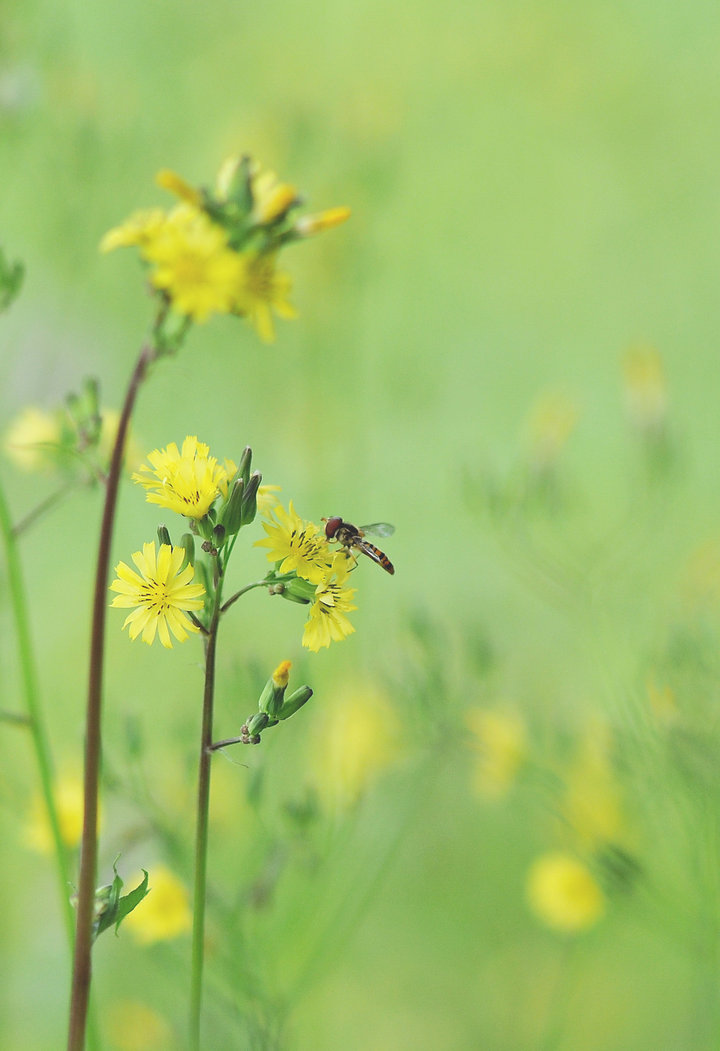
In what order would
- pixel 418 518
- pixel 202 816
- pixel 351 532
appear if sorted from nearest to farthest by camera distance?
pixel 202 816, pixel 351 532, pixel 418 518

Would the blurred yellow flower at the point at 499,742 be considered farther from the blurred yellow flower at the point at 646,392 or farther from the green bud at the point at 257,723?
the green bud at the point at 257,723

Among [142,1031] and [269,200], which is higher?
→ [269,200]

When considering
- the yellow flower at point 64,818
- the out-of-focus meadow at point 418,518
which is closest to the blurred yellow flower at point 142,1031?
the out-of-focus meadow at point 418,518

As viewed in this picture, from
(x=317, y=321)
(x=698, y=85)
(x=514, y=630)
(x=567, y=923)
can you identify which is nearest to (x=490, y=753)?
(x=567, y=923)

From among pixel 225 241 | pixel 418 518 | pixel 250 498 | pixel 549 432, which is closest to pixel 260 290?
pixel 225 241

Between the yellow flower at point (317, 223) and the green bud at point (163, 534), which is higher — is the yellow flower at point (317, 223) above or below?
above

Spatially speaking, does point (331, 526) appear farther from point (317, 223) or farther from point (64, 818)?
point (64, 818)

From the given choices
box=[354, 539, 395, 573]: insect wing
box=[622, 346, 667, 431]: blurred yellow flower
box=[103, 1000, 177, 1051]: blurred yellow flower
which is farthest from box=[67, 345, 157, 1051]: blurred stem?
box=[622, 346, 667, 431]: blurred yellow flower
